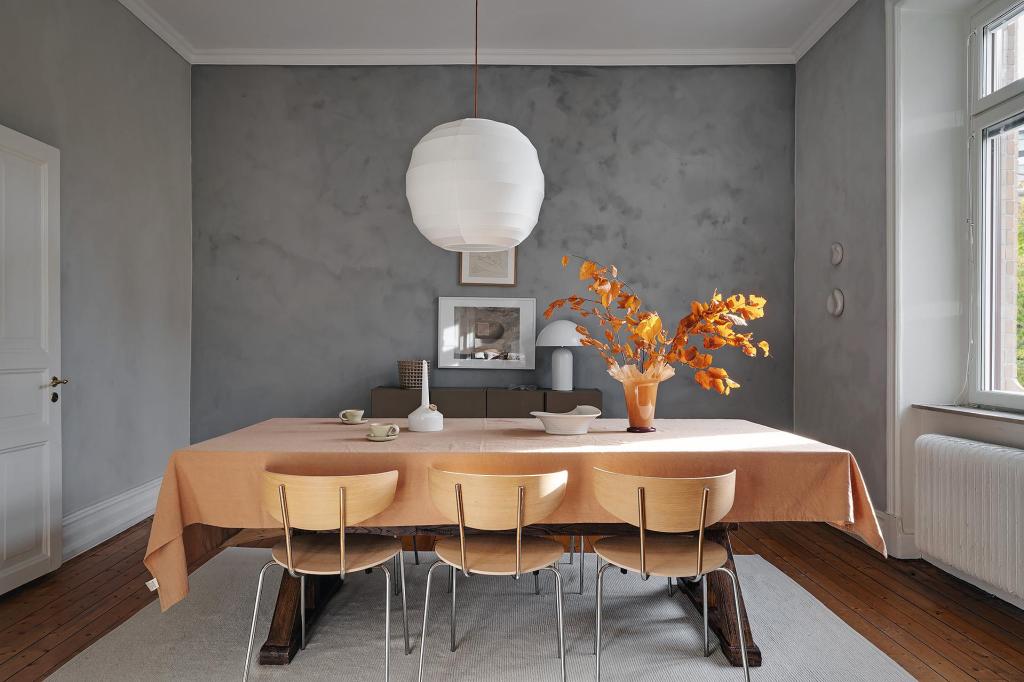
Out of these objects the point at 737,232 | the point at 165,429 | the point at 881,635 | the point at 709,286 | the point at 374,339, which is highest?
the point at 737,232

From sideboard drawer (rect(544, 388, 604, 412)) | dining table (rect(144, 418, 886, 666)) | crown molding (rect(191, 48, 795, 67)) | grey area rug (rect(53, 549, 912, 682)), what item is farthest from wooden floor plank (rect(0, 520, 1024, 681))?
crown molding (rect(191, 48, 795, 67))

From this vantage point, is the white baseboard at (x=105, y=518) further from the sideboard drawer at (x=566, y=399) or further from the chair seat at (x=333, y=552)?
the sideboard drawer at (x=566, y=399)

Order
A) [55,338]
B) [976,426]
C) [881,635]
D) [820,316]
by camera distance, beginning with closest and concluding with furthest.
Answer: [881,635], [976,426], [55,338], [820,316]

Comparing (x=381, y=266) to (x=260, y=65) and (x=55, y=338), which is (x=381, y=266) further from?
(x=55, y=338)

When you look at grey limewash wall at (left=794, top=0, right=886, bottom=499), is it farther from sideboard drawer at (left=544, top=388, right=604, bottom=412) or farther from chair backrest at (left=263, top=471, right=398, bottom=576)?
chair backrest at (left=263, top=471, right=398, bottom=576)

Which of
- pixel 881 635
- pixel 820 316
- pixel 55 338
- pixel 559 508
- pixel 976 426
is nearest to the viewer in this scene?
pixel 559 508

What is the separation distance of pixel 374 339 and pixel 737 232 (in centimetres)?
296

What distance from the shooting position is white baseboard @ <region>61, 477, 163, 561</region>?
3.59 m

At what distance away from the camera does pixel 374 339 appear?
5.00 meters

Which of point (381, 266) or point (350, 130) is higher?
point (350, 130)

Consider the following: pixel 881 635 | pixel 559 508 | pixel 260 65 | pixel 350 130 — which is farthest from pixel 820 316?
pixel 260 65

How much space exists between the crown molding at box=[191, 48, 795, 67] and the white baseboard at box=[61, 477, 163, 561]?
127 inches

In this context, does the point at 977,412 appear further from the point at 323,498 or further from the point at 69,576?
the point at 69,576

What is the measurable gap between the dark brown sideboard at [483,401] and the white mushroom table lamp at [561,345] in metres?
0.10
